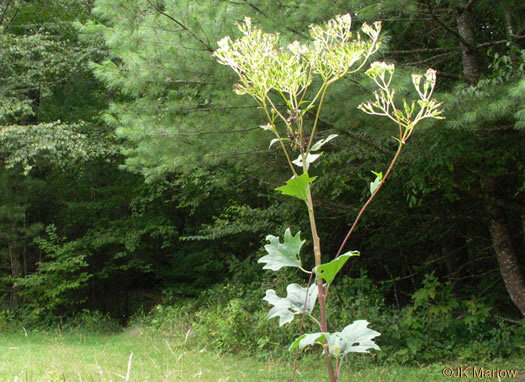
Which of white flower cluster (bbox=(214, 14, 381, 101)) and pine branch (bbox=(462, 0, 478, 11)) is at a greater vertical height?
pine branch (bbox=(462, 0, 478, 11))

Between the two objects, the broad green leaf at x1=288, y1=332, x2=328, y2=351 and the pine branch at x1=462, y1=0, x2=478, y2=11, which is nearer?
the broad green leaf at x1=288, y1=332, x2=328, y2=351

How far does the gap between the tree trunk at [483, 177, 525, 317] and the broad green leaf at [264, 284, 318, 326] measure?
4.38m

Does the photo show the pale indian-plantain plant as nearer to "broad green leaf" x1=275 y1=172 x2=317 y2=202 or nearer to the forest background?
"broad green leaf" x1=275 y1=172 x2=317 y2=202

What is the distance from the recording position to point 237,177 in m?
6.80

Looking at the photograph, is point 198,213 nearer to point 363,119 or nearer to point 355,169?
point 355,169

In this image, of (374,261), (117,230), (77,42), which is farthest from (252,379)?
(77,42)

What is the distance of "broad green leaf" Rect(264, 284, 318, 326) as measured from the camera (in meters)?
1.22

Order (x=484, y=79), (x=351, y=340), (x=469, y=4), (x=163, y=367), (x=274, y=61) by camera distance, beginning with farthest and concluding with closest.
Result: (x=163, y=367) < (x=469, y=4) < (x=484, y=79) < (x=274, y=61) < (x=351, y=340)

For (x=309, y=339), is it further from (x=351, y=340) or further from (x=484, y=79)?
(x=484, y=79)

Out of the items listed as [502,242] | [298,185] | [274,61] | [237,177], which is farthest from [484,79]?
[237,177]

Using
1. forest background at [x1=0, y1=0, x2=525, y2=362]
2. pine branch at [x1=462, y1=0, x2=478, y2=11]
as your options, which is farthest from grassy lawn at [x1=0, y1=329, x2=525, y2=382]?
pine branch at [x1=462, y1=0, x2=478, y2=11]

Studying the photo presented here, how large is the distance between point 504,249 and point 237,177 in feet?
11.4

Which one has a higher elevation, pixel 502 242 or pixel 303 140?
pixel 303 140

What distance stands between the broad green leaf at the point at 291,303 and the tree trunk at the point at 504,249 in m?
4.38
